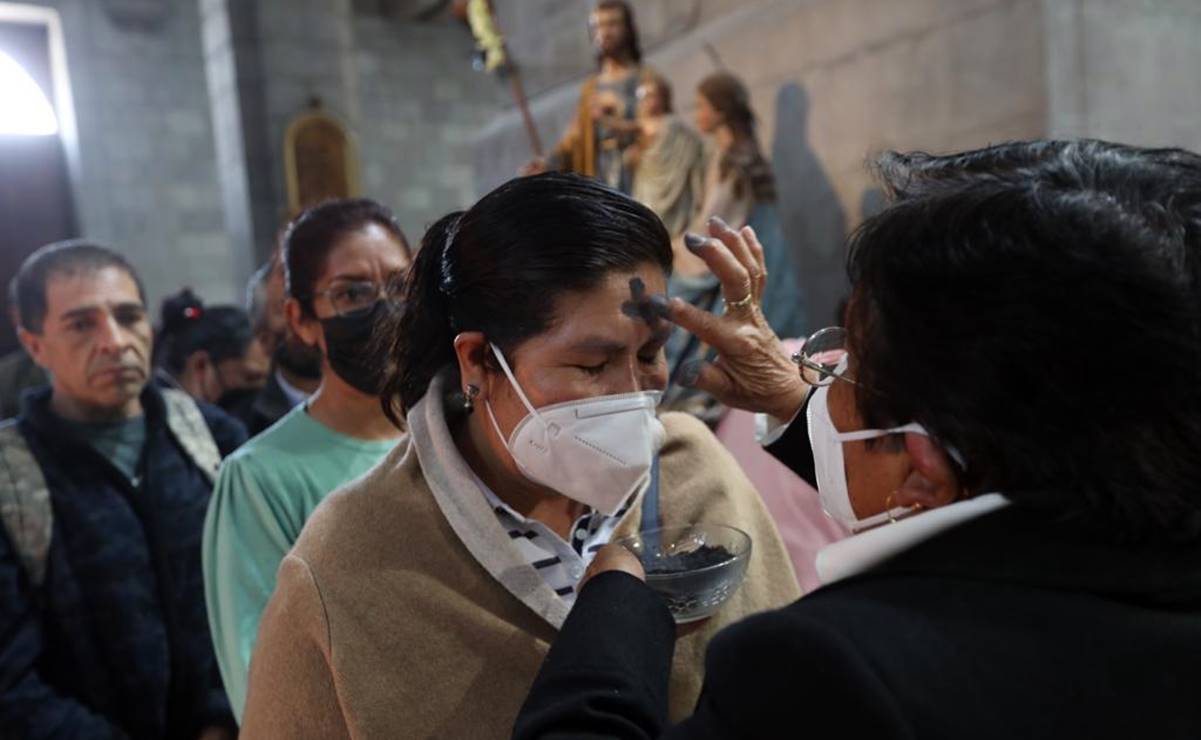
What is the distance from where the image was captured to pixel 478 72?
14.9 metres

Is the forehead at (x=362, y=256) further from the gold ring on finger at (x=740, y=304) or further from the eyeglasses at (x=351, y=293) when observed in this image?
the gold ring on finger at (x=740, y=304)

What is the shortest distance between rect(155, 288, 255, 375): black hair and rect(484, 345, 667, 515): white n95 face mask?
2.80 m

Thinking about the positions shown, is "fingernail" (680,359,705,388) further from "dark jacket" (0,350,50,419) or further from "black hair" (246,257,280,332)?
"dark jacket" (0,350,50,419)

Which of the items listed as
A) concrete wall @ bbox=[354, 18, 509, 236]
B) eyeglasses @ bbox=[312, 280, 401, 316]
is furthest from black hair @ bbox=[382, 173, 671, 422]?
concrete wall @ bbox=[354, 18, 509, 236]

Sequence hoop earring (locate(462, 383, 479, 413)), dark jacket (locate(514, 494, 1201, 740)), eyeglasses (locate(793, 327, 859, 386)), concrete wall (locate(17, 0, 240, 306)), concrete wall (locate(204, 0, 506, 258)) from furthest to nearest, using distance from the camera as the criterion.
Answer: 1. concrete wall (locate(204, 0, 506, 258))
2. concrete wall (locate(17, 0, 240, 306))
3. hoop earring (locate(462, 383, 479, 413))
4. eyeglasses (locate(793, 327, 859, 386))
5. dark jacket (locate(514, 494, 1201, 740))

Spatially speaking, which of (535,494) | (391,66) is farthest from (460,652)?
(391,66)

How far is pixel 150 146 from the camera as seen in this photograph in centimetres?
1135

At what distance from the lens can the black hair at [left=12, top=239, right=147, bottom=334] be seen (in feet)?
8.84

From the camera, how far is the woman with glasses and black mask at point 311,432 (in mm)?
1943

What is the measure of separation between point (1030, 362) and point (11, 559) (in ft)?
7.18

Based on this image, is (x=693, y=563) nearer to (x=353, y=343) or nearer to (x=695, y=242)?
(x=695, y=242)

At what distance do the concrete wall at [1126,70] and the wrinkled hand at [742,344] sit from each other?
3557mm

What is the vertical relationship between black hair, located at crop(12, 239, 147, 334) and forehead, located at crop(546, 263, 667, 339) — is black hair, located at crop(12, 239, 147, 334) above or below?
above

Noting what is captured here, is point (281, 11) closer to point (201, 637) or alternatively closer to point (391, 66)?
point (391, 66)
